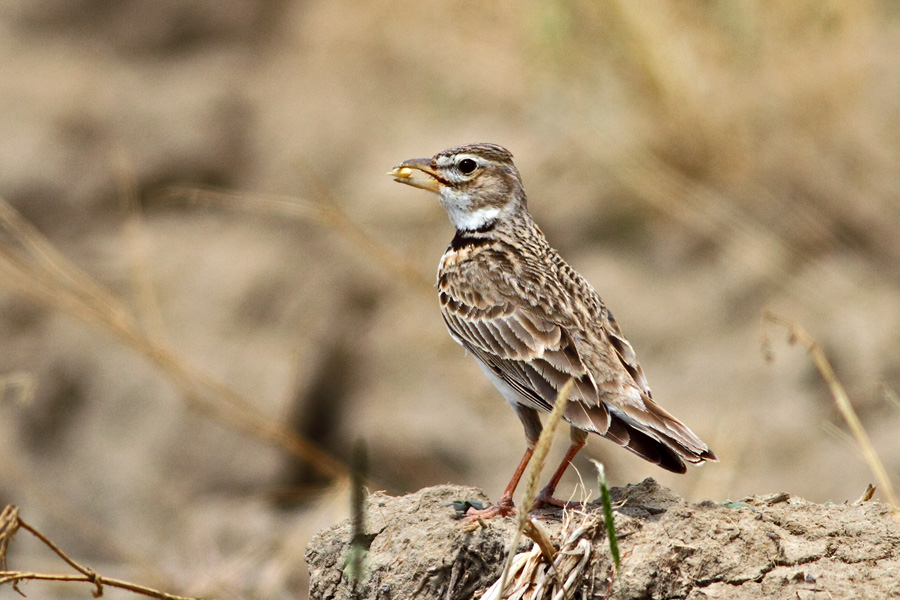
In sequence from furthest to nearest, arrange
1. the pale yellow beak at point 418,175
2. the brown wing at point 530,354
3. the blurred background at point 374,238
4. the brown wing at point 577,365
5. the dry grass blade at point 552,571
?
the blurred background at point 374,238 → the pale yellow beak at point 418,175 → the brown wing at point 530,354 → the brown wing at point 577,365 → the dry grass blade at point 552,571

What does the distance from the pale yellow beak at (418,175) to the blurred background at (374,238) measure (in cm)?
199

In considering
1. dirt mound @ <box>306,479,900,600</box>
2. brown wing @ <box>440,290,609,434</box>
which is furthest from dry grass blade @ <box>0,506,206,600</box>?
brown wing @ <box>440,290,609,434</box>

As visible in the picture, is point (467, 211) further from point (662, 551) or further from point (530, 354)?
point (662, 551)

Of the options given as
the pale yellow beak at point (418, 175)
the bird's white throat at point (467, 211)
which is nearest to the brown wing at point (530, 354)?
the bird's white throat at point (467, 211)

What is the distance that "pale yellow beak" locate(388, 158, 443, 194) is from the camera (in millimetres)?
5676

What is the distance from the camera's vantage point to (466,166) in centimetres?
577

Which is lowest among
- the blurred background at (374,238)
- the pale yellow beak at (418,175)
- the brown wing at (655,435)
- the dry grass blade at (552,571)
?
the dry grass blade at (552,571)

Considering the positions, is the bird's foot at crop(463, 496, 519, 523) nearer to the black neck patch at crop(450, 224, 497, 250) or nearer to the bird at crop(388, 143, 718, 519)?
the bird at crop(388, 143, 718, 519)

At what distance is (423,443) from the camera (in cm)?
992

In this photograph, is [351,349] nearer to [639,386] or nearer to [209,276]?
[209,276]

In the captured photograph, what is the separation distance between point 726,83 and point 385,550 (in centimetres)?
637

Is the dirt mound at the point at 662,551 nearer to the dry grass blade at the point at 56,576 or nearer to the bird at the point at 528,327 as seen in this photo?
the bird at the point at 528,327

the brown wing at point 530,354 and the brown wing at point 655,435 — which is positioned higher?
the brown wing at point 530,354

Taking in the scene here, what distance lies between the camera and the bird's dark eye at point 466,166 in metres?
5.76
